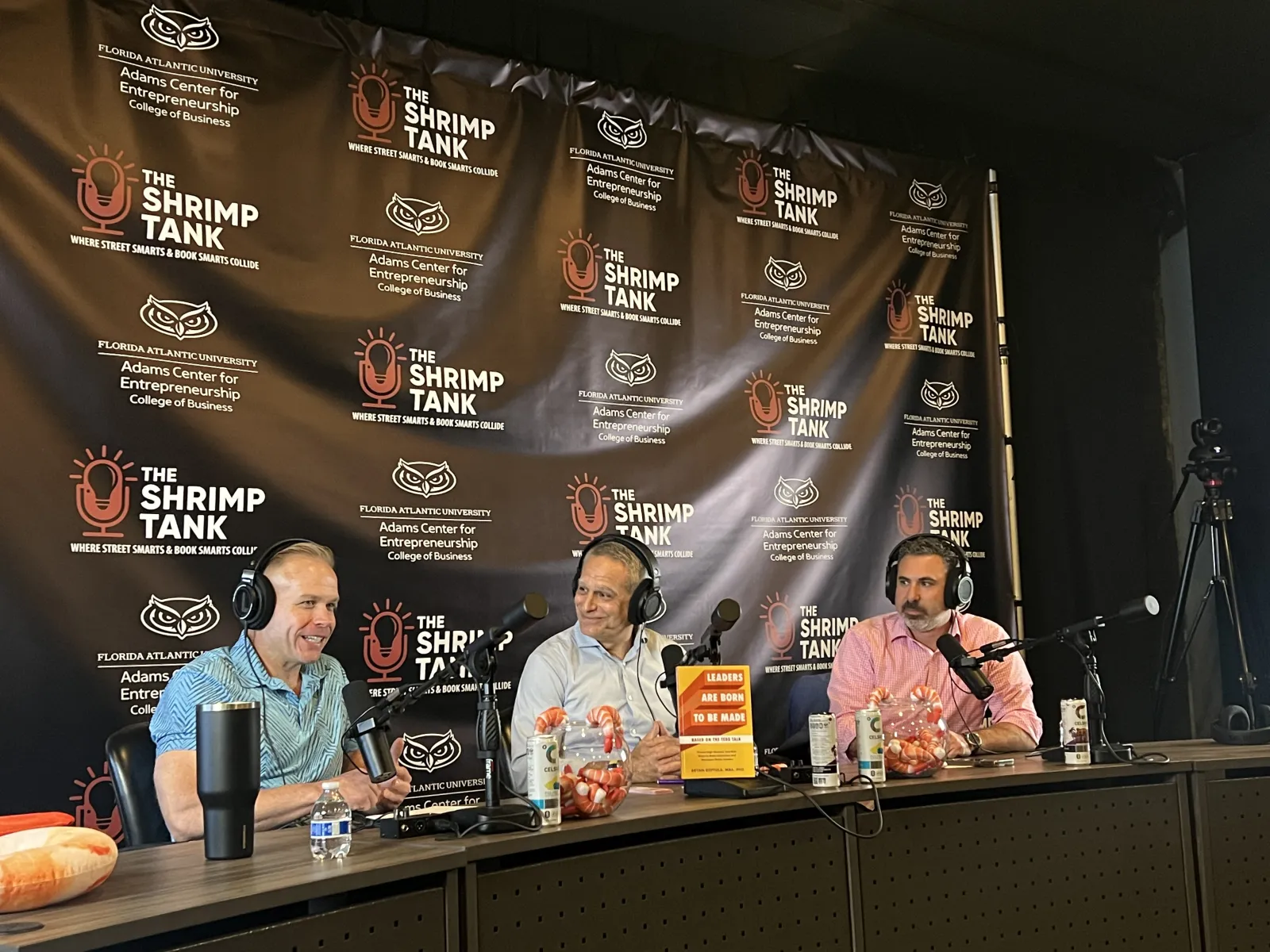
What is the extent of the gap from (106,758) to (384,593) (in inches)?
32.6

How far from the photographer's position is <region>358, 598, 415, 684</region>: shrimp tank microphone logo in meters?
3.35

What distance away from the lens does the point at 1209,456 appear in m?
4.69

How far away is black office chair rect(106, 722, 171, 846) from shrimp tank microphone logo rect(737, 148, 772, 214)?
2.73 meters

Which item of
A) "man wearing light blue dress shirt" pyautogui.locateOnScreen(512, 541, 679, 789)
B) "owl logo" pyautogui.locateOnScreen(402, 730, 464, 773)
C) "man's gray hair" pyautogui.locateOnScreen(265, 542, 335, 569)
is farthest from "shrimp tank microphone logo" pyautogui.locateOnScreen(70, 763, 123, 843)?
"man wearing light blue dress shirt" pyautogui.locateOnScreen(512, 541, 679, 789)

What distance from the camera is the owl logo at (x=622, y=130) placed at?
159 inches

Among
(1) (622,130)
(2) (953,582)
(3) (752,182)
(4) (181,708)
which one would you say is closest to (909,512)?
(2) (953,582)

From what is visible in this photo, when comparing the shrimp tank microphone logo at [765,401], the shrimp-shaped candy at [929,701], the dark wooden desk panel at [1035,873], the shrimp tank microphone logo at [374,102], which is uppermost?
the shrimp tank microphone logo at [374,102]

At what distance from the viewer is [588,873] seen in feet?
6.58

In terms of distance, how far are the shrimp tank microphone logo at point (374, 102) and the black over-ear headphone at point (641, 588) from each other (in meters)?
1.35

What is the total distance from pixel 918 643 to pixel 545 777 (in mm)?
1966

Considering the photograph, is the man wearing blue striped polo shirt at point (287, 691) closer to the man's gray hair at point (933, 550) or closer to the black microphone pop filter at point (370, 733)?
the black microphone pop filter at point (370, 733)

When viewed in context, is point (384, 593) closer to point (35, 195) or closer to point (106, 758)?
point (106, 758)

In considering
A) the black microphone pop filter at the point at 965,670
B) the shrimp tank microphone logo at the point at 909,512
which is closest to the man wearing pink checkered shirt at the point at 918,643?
the shrimp tank microphone logo at the point at 909,512

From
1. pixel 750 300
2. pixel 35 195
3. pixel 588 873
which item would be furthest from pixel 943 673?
pixel 35 195
